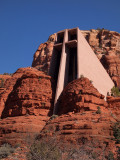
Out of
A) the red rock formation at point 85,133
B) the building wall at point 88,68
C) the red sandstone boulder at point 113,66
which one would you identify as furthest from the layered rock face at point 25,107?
the red sandstone boulder at point 113,66

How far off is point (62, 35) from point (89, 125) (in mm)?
16727

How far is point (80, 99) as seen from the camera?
53.9 ft

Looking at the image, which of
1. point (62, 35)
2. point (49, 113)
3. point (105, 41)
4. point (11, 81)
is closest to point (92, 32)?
point (105, 41)

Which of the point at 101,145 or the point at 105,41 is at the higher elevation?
the point at 105,41

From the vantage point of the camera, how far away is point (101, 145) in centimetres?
1028

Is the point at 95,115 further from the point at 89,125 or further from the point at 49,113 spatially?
the point at 49,113

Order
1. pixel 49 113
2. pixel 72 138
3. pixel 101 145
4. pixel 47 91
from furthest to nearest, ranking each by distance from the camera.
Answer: pixel 47 91 → pixel 49 113 → pixel 72 138 → pixel 101 145

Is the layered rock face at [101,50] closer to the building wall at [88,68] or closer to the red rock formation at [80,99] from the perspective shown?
the building wall at [88,68]

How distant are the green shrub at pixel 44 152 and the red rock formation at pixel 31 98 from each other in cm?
919

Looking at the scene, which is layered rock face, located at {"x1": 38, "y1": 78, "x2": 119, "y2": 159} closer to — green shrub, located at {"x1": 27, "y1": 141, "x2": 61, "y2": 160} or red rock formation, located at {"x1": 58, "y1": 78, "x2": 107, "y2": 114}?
red rock formation, located at {"x1": 58, "y1": 78, "x2": 107, "y2": 114}

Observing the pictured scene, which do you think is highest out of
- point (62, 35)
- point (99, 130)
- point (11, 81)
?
point (62, 35)

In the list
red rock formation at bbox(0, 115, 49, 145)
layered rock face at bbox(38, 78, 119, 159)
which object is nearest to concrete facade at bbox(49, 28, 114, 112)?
layered rock face at bbox(38, 78, 119, 159)

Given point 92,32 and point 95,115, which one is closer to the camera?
point 95,115

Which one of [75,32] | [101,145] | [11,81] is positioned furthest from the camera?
[75,32]
